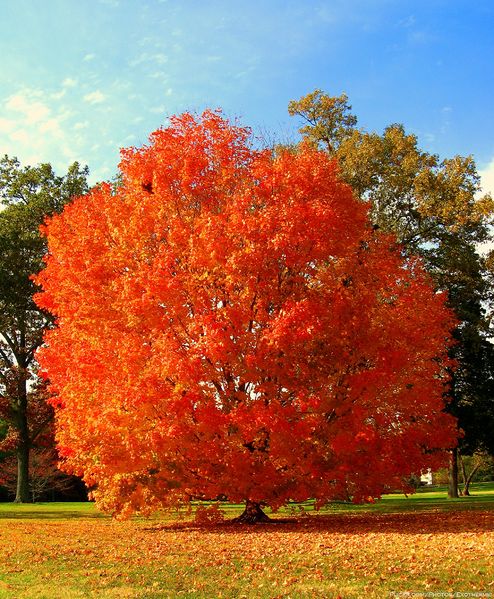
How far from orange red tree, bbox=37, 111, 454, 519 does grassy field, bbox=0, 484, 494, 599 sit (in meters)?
1.88

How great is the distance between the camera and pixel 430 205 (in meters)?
31.6

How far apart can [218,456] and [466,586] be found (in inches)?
387

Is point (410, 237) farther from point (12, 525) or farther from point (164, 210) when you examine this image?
point (12, 525)

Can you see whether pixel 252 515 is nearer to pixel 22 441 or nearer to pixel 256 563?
pixel 256 563

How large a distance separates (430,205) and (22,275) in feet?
76.3

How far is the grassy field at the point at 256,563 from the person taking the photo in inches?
354

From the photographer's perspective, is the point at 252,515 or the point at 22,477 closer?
the point at 252,515

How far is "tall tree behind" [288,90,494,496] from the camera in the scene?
31.5m

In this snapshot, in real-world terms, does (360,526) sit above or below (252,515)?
→ below

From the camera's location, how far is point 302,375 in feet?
61.0

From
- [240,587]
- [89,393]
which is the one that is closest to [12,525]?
[89,393]

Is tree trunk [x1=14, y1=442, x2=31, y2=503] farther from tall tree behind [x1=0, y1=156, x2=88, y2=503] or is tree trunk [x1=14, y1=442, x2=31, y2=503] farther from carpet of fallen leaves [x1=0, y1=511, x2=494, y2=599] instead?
carpet of fallen leaves [x1=0, y1=511, x2=494, y2=599]

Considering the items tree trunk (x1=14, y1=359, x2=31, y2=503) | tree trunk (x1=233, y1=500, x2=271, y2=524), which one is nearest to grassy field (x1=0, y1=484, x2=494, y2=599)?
tree trunk (x1=233, y1=500, x2=271, y2=524)

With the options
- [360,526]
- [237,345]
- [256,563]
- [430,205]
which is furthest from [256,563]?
[430,205]
